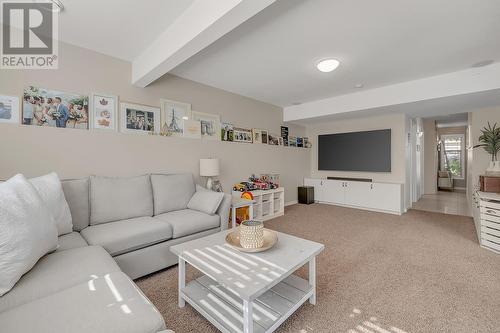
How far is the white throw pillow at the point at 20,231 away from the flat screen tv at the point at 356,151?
17.1 ft

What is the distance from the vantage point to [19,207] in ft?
4.12

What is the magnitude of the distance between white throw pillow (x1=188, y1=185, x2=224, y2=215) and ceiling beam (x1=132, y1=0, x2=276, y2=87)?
1499mm

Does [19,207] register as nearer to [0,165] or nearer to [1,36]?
[0,165]

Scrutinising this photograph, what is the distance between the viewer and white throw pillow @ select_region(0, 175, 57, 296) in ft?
3.65

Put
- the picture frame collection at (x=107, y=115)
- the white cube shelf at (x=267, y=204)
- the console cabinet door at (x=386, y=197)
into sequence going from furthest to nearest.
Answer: the console cabinet door at (x=386, y=197)
the white cube shelf at (x=267, y=204)
the picture frame collection at (x=107, y=115)

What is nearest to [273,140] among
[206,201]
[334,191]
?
[334,191]

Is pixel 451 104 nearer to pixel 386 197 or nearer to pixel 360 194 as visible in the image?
pixel 386 197

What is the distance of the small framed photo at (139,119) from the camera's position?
2775 mm

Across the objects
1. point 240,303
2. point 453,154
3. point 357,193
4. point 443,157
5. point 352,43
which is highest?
point 352,43

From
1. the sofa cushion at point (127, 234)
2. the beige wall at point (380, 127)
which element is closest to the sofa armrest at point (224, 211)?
the sofa cushion at point (127, 234)

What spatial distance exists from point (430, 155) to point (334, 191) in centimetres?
432

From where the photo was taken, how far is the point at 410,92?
3500 millimetres

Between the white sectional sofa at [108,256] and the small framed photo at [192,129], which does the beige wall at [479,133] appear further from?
the small framed photo at [192,129]

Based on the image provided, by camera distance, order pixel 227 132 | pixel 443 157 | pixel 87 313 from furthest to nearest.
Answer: pixel 443 157, pixel 227 132, pixel 87 313
